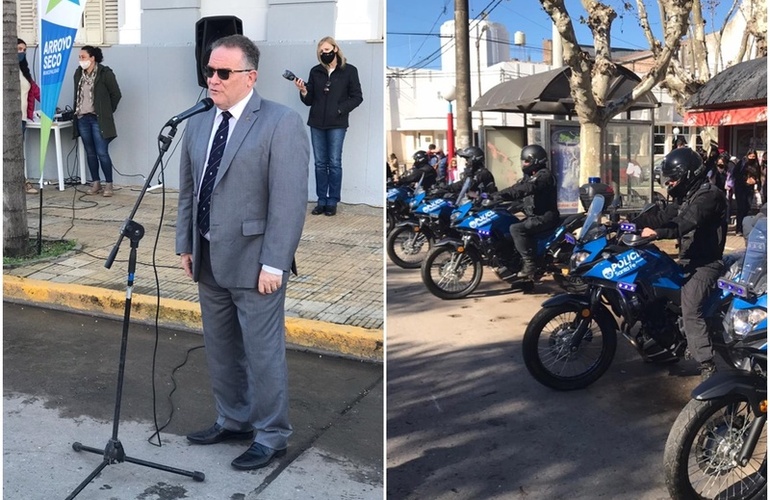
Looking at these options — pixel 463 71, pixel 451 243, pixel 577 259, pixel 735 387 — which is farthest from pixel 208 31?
pixel 735 387

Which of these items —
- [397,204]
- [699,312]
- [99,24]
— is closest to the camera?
[699,312]

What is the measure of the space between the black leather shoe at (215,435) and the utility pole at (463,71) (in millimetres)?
8701

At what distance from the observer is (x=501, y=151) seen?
47.3 ft

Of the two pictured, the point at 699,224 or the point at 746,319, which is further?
the point at 699,224

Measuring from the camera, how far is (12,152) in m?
6.87

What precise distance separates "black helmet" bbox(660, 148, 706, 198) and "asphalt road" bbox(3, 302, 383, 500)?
6.88 feet

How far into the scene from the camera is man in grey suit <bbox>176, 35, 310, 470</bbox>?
349cm

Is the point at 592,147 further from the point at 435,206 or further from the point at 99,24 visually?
the point at 99,24

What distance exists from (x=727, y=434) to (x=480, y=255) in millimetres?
4361

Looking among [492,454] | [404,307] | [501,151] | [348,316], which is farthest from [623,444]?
[501,151]

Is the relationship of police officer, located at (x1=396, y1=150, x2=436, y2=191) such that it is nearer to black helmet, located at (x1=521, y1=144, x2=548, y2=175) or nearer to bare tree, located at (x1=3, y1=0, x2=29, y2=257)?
black helmet, located at (x1=521, y1=144, x2=548, y2=175)

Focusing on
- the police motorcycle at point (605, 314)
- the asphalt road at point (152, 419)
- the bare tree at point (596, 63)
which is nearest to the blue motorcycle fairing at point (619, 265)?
the police motorcycle at point (605, 314)

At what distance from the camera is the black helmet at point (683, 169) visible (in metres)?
4.75

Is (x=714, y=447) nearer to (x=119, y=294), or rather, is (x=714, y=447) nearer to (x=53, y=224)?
(x=119, y=294)
